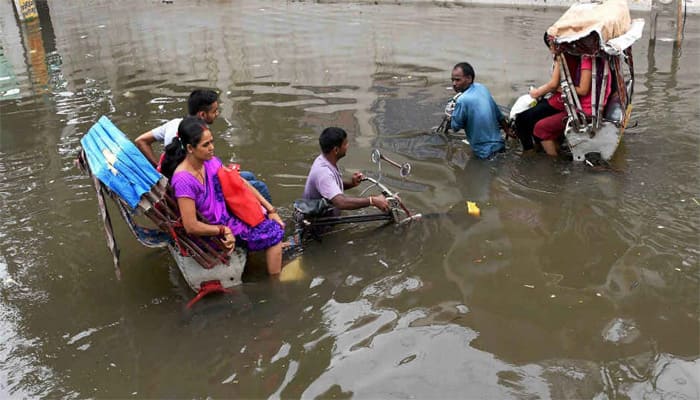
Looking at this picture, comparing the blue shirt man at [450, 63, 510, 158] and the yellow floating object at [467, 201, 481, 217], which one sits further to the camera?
the blue shirt man at [450, 63, 510, 158]

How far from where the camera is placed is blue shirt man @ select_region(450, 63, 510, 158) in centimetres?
648

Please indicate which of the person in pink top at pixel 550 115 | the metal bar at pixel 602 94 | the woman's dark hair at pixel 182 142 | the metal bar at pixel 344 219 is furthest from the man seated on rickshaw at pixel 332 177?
the metal bar at pixel 602 94

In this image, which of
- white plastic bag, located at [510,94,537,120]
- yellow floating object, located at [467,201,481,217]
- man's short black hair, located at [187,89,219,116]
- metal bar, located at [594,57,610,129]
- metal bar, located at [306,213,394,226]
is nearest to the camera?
man's short black hair, located at [187,89,219,116]

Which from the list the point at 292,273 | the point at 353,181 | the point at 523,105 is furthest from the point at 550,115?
the point at 292,273

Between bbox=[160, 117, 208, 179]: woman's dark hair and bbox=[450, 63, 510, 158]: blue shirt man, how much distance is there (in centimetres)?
323

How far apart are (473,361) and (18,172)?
5.57 meters

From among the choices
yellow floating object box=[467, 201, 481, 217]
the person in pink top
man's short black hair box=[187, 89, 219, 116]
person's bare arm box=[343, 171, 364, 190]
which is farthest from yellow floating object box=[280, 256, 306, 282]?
the person in pink top

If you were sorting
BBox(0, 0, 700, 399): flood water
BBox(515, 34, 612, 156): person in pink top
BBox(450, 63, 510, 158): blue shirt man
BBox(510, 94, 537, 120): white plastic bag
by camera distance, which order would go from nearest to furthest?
BBox(0, 0, 700, 399): flood water < BBox(515, 34, 612, 156): person in pink top < BBox(450, 63, 510, 158): blue shirt man < BBox(510, 94, 537, 120): white plastic bag

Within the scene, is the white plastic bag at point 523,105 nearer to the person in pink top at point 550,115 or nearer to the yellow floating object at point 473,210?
the person in pink top at point 550,115

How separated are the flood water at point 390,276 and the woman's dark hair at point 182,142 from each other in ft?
3.02

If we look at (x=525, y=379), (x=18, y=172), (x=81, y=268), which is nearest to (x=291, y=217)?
(x=81, y=268)

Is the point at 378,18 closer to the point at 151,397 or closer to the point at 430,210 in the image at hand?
the point at 430,210

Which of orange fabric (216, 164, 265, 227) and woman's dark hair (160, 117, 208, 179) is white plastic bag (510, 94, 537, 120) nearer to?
orange fabric (216, 164, 265, 227)

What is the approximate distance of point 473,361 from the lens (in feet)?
12.0
